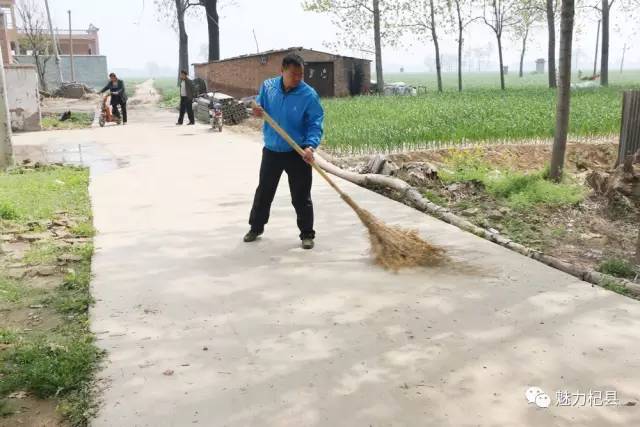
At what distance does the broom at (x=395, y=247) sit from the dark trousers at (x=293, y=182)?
27 centimetres

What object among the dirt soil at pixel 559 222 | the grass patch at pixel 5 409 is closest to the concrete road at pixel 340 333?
the grass patch at pixel 5 409

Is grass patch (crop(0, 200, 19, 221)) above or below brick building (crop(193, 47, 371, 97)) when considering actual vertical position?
below

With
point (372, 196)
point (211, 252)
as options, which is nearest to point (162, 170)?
point (372, 196)

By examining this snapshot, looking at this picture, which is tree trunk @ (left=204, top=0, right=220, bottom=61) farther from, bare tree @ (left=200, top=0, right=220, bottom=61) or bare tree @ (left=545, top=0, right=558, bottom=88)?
bare tree @ (left=545, top=0, right=558, bottom=88)

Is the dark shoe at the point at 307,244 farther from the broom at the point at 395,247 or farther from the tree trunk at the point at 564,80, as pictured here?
the tree trunk at the point at 564,80

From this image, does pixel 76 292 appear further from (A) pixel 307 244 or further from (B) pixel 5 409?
(A) pixel 307 244

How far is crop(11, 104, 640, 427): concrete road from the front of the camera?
115 inches

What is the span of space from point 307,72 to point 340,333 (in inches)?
940

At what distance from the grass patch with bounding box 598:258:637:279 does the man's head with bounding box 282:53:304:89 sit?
113 inches

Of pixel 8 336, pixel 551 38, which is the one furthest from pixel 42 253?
pixel 551 38

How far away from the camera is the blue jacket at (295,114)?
5.27 metres

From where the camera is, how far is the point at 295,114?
208 inches

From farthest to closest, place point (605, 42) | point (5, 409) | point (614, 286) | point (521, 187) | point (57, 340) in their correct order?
point (605, 42)
point (521, 187)
point (614, 286)
point (57, 340)
point (5, 409)

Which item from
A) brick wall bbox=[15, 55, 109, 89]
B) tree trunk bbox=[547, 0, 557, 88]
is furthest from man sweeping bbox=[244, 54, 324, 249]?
brick wall bbox=[15, 55, 109, 89]
